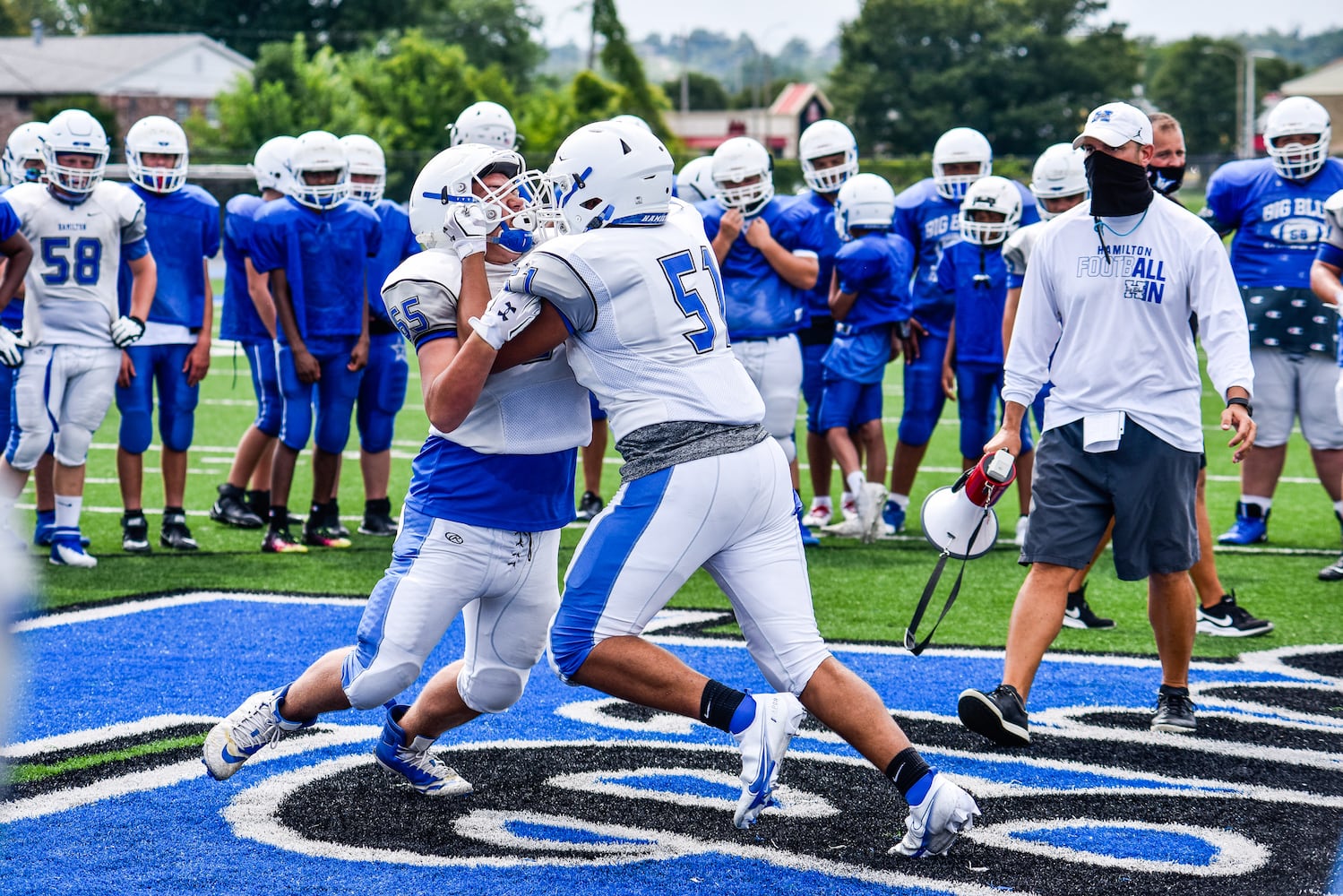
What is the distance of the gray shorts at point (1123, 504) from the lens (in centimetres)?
480

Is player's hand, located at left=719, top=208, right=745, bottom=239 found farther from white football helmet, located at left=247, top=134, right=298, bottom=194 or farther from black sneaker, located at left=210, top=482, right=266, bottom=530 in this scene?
black sneaker, located at left=210, top=482, right=266, bottom=530

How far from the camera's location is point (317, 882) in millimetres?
3746

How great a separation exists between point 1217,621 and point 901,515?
2823 mm

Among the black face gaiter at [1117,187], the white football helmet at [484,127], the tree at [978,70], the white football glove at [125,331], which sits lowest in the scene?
the white football glove at [125,331]

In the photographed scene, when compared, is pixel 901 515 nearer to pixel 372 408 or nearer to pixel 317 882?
pixel 372 408

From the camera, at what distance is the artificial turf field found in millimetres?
3852

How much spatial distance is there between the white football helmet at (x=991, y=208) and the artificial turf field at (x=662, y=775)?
2.01m

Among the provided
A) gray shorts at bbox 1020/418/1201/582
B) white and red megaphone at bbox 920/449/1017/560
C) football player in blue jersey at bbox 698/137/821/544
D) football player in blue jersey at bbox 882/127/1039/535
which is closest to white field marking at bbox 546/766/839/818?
white and red megaphone at bbox 920/449/1017/560

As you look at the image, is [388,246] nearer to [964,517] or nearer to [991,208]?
[991,208]

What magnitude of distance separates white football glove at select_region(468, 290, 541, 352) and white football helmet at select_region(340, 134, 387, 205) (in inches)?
201

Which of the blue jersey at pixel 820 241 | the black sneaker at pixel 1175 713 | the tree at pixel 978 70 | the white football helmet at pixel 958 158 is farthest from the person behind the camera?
the tree at pixel 978 70

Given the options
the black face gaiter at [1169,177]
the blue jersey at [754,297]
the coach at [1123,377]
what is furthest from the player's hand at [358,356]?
the coach at [1123,377]

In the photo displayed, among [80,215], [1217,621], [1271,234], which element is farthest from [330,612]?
[1271,234]

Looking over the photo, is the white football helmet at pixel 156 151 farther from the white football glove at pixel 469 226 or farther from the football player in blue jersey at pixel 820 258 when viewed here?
the white football glove at pixel 469 226
